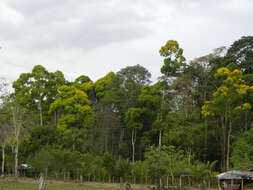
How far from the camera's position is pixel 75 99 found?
130 ft

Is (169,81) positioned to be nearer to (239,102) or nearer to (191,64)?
(191,64)

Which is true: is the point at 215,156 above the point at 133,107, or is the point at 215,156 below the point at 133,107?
below

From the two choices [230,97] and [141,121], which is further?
[141,121]

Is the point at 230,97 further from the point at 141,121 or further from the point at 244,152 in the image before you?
the point at 141,121

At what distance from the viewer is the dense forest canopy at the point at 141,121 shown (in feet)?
91.2

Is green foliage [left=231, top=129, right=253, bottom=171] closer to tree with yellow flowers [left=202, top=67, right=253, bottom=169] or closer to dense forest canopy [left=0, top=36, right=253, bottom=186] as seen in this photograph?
dense forest canopy [left=0, top=36, right=253, bottom=186]

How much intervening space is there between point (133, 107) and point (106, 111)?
344 centimetres

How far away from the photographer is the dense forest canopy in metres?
27.8

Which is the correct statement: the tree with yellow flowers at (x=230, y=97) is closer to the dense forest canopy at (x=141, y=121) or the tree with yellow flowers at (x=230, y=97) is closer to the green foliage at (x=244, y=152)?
the dense forest canopy at (x=141, y=121)

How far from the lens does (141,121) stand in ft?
123

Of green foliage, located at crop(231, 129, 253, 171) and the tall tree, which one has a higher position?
the tall tree

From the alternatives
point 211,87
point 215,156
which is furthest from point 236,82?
point 215,156

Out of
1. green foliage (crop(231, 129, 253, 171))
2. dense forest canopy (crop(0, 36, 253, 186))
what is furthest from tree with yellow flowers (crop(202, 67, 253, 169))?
green foliage (crop(231, 129, 253, 171))

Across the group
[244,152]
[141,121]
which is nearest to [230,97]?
[244,152]
